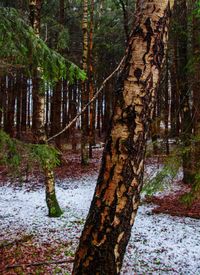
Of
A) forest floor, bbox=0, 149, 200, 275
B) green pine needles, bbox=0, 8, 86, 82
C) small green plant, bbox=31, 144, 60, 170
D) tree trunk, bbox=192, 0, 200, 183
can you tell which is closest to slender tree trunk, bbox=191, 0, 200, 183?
tree trunk, bbox=192, 0, 200, 183

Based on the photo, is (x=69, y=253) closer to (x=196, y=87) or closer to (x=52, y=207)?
(x=52, y=207)

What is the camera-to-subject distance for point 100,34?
23.2 metres

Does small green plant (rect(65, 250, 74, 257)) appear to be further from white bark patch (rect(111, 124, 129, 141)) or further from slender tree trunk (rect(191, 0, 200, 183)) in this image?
white bark patch (rect(111, 124, 129, 141))

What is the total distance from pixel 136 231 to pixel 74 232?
1.76 meters

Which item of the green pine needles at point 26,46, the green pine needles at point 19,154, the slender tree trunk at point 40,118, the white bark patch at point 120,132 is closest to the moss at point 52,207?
the slender tree trunk at point 40,118

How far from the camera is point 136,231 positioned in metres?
9.18

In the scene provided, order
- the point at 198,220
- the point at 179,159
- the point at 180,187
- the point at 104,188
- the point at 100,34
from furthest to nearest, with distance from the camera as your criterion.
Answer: the point at 100,34 → the point at 180,187 → the point at 198,220 → the point at 179,159 → the point at 104,188

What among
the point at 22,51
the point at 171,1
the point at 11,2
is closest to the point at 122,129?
the point at 171,1

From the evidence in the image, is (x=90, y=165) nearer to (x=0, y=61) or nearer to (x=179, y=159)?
(x=179, y=159)

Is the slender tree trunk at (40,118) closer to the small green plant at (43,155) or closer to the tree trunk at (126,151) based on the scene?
the small green plant at (43,155)

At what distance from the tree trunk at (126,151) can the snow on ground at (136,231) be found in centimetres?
502

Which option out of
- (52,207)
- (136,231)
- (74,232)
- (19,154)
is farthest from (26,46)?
(136,231)

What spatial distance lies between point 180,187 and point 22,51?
9569 millimetres

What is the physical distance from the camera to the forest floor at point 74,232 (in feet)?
23.2
